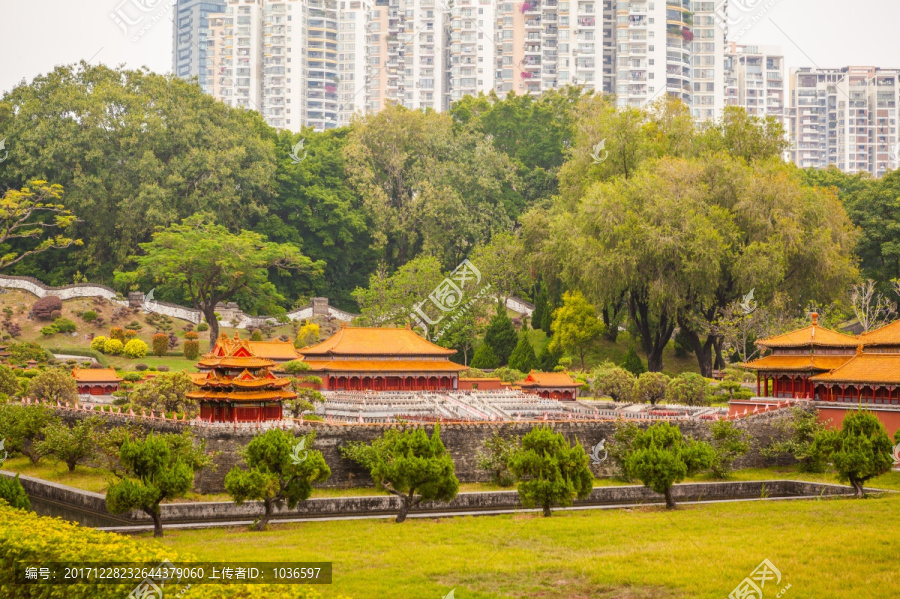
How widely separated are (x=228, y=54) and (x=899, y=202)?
9557 centimetres

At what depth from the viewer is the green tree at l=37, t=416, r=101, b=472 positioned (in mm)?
41594

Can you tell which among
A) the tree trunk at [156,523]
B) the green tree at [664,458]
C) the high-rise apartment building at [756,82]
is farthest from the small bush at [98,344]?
the high-rise apartment building at [756,82]

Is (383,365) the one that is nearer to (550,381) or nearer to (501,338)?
(550,381)

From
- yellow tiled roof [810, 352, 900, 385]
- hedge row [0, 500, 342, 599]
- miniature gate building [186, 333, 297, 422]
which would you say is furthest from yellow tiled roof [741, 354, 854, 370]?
hedge row [0, 500, 342, 599]

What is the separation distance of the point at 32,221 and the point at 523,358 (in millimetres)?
41677

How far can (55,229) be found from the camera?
8419 cm

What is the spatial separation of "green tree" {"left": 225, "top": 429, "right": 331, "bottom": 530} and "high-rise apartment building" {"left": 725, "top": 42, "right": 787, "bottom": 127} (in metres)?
138

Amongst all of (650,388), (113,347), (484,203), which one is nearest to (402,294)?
(484,203)

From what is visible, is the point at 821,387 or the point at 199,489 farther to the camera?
the point at 821,387

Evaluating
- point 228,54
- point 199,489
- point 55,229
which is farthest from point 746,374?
point 228,54

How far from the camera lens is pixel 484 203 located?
8744 centimetres

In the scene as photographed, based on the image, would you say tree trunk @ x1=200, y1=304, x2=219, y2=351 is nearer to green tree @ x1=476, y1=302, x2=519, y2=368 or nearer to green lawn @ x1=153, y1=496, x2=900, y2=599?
green tree @ x1=476, y1=302, x2=519, y2=368

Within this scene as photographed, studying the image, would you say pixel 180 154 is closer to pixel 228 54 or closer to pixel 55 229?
pixel 55 229

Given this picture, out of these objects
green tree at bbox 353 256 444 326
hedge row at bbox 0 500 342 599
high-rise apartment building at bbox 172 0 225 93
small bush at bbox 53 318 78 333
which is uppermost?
high-rise apartment building at bbox 172 0 225 93
